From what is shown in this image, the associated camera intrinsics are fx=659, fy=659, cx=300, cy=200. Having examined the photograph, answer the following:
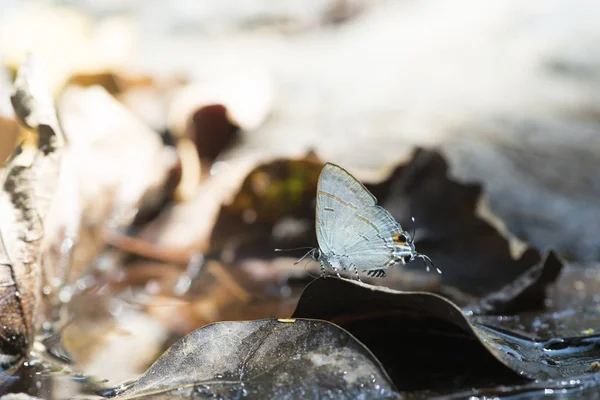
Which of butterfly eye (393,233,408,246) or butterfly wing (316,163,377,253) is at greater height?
butterfly wing (316,163,377,253)

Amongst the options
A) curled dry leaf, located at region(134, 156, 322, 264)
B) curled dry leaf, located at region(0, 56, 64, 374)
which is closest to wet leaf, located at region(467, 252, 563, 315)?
curled dry leaf, located at region(134, 156, 322, 264)

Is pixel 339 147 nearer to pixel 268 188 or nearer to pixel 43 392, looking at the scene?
pixel 268 188

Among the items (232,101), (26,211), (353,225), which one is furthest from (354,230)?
(232,101)

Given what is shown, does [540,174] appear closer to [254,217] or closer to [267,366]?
[254,217]

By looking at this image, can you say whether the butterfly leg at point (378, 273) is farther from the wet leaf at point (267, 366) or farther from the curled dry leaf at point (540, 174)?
the curled dry leaf at point (540, 174)

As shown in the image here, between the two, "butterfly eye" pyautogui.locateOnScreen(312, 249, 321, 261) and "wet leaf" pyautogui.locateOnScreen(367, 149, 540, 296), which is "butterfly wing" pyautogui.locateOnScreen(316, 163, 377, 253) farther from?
"wet leaf" pyautogui.locateOnScreen(367, 149, 540, 296)

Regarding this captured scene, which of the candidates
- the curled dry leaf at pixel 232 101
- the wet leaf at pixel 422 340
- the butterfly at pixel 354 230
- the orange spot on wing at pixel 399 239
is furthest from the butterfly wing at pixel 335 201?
the curled dry leaf at pixel 232 101

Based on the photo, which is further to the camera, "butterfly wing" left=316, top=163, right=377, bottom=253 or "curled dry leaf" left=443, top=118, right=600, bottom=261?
"curled dry leaf" left=443, top=118, right=600, bottom=261
